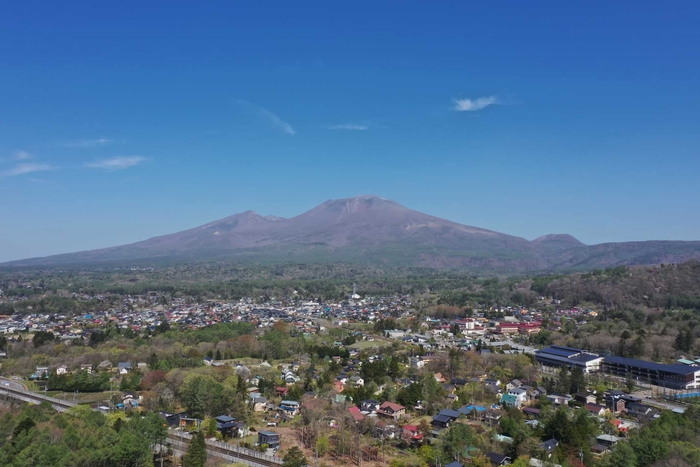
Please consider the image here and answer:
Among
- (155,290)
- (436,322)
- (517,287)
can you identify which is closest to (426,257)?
(517,287)

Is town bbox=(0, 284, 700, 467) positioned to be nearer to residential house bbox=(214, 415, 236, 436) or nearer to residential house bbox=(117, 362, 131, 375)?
residential house bbox=(214, 415, 236, 436)

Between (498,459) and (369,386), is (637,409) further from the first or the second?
(369,386)

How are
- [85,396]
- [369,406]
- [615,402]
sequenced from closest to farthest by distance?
1. [369,406]
2. [615,402]
3. [85,396]

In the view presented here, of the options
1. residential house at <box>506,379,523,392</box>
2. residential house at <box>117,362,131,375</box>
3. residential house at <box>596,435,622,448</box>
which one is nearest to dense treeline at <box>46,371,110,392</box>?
residential house at <box>117,362,131,375</box>

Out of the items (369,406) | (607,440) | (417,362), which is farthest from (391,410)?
(417,362)

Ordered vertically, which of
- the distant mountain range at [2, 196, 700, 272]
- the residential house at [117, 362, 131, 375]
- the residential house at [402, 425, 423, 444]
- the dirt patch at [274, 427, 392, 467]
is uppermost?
the distant mountain range at [2, 196, 700, 272]

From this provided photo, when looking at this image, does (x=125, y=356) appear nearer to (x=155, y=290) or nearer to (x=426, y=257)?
(x=155, y=290)
